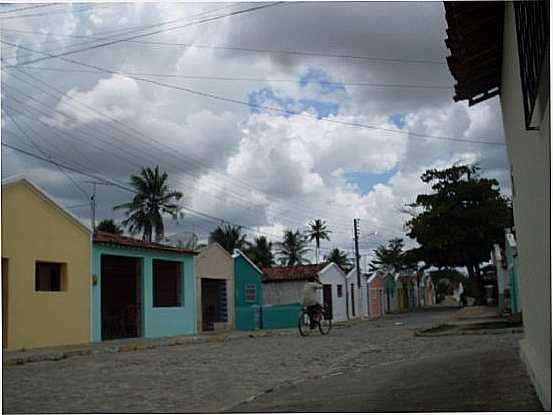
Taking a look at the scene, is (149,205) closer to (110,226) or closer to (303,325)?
(110,226)

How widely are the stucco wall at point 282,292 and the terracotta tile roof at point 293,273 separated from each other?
0.94 ft

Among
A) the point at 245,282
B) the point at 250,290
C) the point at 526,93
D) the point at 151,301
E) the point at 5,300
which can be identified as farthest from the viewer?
the point at 250,290

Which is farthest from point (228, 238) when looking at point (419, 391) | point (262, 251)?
point (419, 391)

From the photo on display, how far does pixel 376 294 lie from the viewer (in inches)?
1999

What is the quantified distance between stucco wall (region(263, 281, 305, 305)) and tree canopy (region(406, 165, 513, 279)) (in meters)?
9.11

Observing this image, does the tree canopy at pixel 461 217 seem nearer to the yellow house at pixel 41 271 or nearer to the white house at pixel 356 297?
the white house at pixel 356 297

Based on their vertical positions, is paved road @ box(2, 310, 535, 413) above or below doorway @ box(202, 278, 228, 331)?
below

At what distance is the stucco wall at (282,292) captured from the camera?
3547cm

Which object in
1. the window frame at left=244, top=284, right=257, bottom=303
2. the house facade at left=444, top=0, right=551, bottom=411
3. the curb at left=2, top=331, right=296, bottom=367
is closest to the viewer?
the house facade at left=444, top=0, right=551, bottom=411

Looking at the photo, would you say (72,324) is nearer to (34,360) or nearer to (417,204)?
(34,360)

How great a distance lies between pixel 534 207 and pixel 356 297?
39.3m

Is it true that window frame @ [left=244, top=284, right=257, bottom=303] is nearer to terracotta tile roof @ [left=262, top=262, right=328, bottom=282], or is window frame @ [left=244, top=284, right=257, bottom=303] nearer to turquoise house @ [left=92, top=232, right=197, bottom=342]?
terracotta tile roof @ [left=262, top=262, right=328, bottom=282]

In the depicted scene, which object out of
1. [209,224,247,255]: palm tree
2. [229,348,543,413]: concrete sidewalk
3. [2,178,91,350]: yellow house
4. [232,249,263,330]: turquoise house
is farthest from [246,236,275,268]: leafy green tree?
[229,348,543,413]: concrete sidewalk

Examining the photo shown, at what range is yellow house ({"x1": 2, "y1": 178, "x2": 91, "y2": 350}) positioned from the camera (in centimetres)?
1529
